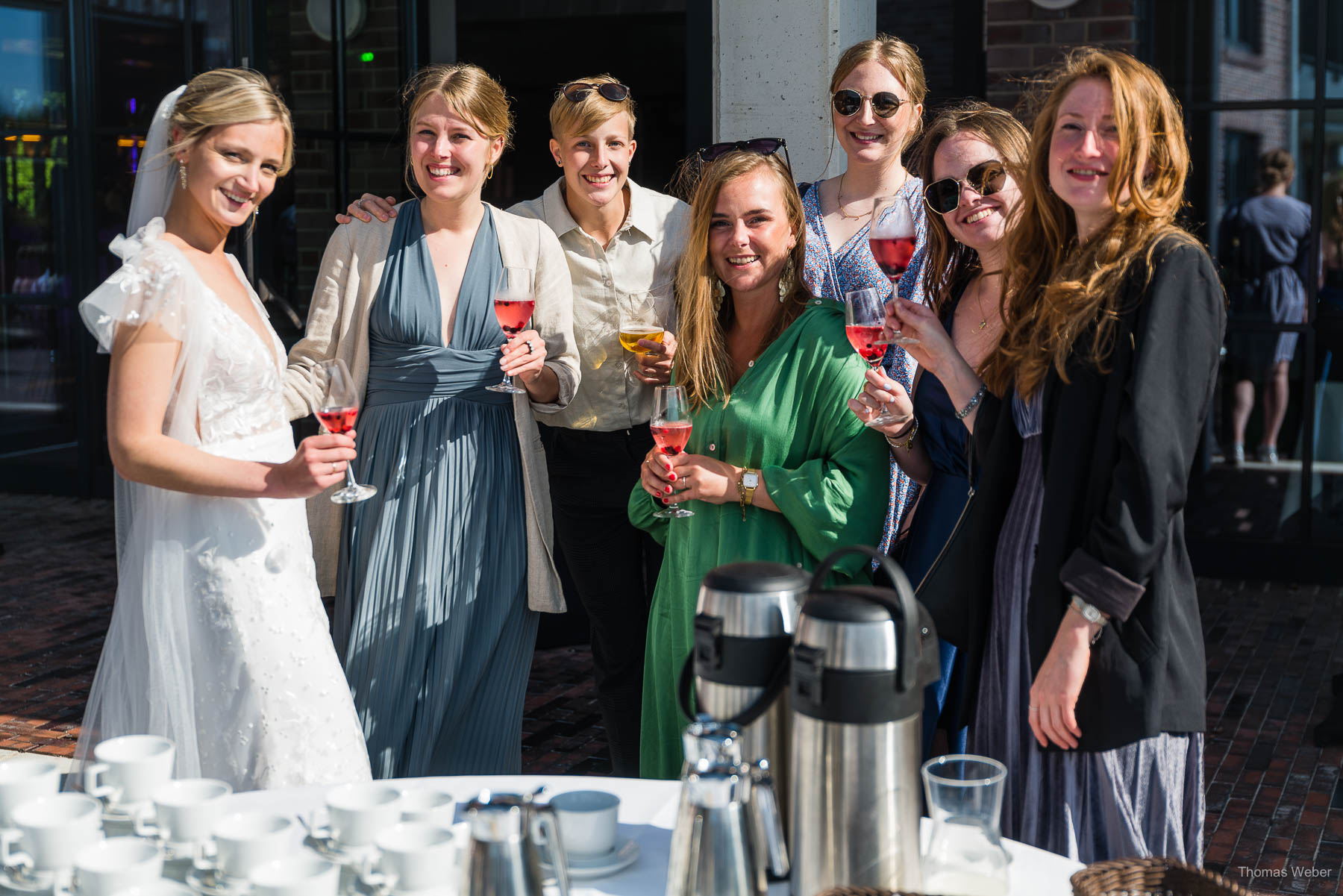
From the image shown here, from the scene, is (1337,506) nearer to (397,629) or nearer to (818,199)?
(818,199)

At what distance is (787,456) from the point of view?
2.71 metres

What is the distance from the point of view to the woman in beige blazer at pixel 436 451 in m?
3.06

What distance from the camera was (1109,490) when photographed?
1976mm

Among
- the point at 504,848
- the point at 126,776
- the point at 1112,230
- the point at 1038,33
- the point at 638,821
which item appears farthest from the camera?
the point at 1038,33

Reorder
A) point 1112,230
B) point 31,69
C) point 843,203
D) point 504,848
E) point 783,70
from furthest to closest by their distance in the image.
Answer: point 31,69
point 783,70
point 843,203
point 1112,230
point 504,848

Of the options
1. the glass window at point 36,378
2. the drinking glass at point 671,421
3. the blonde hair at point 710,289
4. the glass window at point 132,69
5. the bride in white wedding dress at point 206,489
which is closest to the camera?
the bride in white wedding dress at point 206,489

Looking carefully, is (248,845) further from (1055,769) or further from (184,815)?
(1055,769)

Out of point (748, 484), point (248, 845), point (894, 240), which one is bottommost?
point (248, 845)

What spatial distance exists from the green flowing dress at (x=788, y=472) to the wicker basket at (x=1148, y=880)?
3.63ft

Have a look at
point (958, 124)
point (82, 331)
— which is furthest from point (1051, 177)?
point (82, 331)

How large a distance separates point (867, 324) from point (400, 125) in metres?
2.94

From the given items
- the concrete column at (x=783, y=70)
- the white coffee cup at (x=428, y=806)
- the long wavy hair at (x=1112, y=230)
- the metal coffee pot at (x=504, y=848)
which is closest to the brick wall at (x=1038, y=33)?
the concrete column at (x=783, y=70)

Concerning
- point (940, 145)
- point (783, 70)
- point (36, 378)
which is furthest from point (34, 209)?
point (940, 145)

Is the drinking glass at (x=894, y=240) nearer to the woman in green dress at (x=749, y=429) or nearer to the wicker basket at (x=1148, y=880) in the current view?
the woman in green dress at (x=749, y=429)
